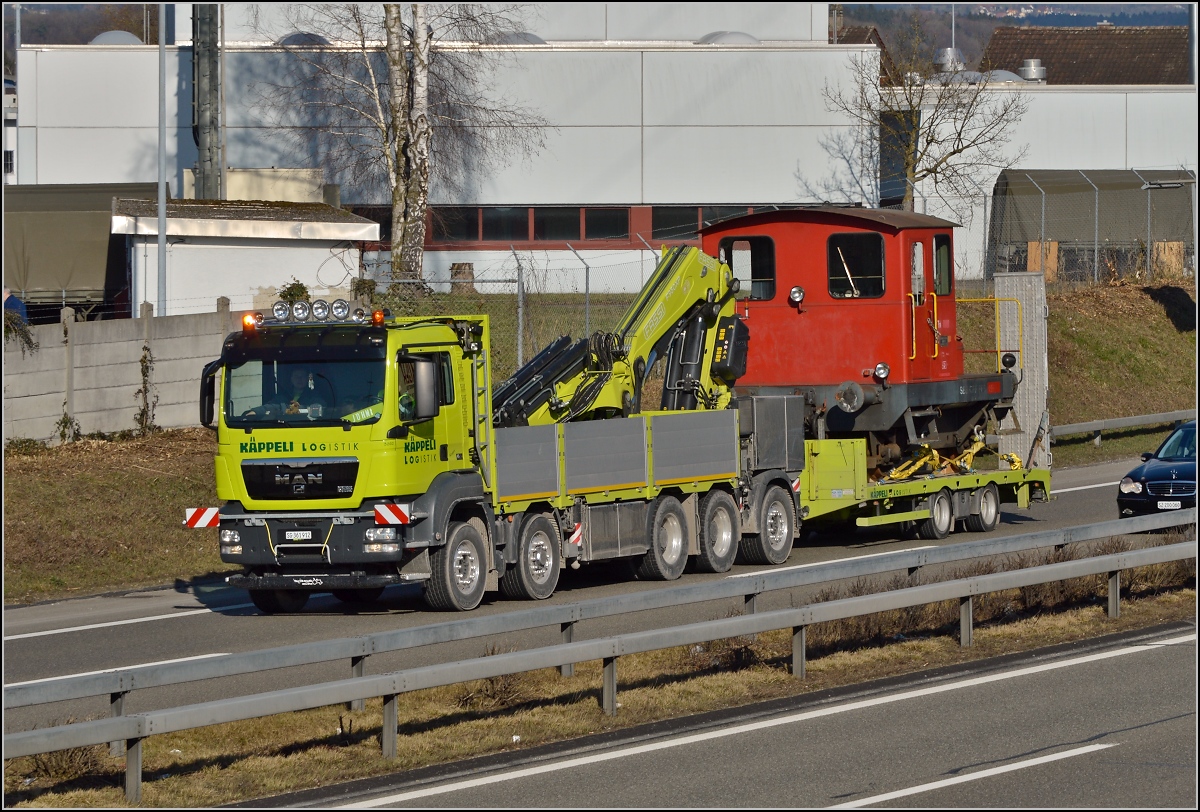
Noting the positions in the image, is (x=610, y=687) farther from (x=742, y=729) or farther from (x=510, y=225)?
(x=510, y=225)

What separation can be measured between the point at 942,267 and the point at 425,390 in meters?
8.87

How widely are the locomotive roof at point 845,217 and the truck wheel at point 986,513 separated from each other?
3693 mm

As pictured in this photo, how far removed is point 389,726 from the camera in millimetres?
9344

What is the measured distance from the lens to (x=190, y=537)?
20328mm

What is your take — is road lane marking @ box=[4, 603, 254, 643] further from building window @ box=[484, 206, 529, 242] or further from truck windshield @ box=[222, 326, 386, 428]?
building window @ box=[484, 206, 529, 242]

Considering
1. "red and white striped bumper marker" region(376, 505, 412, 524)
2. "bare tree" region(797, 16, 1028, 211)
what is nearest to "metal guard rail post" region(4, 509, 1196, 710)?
"red and white striped bumper marker" region(376, 505, 412, 524)

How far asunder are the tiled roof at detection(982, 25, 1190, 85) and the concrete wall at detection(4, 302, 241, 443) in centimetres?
6048

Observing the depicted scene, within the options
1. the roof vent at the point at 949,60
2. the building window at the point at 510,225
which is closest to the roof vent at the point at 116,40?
the building window at the point at 510,225

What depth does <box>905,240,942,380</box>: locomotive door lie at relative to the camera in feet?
65.5

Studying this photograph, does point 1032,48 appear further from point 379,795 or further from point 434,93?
point 379,795

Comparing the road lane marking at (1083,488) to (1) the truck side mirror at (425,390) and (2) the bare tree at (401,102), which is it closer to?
(1) the truck side mirror at (425,390)

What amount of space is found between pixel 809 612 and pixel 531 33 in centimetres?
4025

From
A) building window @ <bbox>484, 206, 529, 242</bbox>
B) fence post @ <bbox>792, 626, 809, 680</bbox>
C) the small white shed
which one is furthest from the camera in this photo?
building window @ <bbox>484, 206, 529, 242</bbox>

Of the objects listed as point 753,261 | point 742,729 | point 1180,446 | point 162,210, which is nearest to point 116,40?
point 162,210
